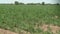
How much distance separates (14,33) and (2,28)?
69 cm

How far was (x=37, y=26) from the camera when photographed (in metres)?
9.78

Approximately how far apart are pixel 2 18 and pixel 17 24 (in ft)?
3.13

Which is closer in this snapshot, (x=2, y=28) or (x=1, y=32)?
(x=1, y=32)

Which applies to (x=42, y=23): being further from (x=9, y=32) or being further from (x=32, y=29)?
(x=9, y=32)

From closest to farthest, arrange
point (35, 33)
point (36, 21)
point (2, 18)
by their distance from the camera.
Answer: point (35, 33), point (2, 18), point (36, 21)

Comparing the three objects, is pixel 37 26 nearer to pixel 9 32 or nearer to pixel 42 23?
pixel 42 23

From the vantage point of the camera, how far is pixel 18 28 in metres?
8.99

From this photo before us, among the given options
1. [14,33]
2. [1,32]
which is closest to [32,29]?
[14,33]

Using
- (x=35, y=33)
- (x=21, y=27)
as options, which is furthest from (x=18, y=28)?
(x=35, y=33)

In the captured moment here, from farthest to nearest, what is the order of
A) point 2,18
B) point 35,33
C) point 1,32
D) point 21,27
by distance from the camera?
1. point 2,18
2. point 21,27
3. point 35,33
4. point 1,32

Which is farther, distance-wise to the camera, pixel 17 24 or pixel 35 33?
pixel 17 24

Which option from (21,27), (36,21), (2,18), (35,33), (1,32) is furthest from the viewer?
(36,21)

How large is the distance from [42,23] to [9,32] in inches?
104

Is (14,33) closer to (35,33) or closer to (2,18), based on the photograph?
(35,33)
